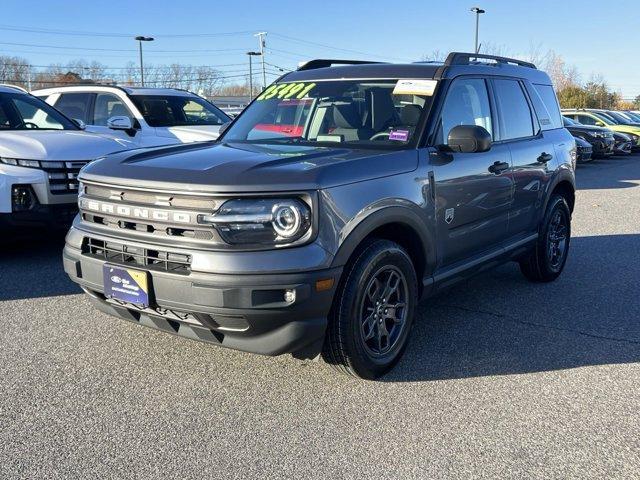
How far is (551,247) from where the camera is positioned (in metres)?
5.86

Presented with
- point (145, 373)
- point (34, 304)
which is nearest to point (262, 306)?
point (145, 373)

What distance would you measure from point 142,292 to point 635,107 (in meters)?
67.1

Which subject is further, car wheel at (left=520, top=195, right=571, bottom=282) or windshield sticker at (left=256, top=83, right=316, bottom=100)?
car wheel at (left=520, top=195, right=571, bottom=282)

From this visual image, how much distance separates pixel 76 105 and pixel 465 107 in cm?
735

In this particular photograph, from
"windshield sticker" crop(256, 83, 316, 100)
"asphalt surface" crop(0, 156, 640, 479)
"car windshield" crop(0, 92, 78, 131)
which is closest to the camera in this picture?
"asphalt surface" crop(0, 156, 640, 479)

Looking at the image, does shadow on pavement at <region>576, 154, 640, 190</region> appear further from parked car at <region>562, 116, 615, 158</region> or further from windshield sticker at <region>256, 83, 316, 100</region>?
windshield sticker at <region>256, 83, 316, 100</region>

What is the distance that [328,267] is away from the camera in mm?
3135

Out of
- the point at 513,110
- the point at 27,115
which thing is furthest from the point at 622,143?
the point at 27,115

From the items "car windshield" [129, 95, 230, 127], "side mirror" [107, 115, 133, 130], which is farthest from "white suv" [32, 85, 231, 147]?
"side mirror" [107, 115, 133, 130]

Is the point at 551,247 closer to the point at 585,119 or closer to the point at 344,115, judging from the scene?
the point at 344,115

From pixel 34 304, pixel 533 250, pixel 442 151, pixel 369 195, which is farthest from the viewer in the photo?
pixel 533 250

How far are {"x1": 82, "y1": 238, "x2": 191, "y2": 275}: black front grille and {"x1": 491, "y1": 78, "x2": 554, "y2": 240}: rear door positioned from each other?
2902mm

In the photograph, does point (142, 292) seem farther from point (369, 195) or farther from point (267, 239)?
point (369, 195)

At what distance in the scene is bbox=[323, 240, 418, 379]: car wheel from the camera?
11.0 ft
